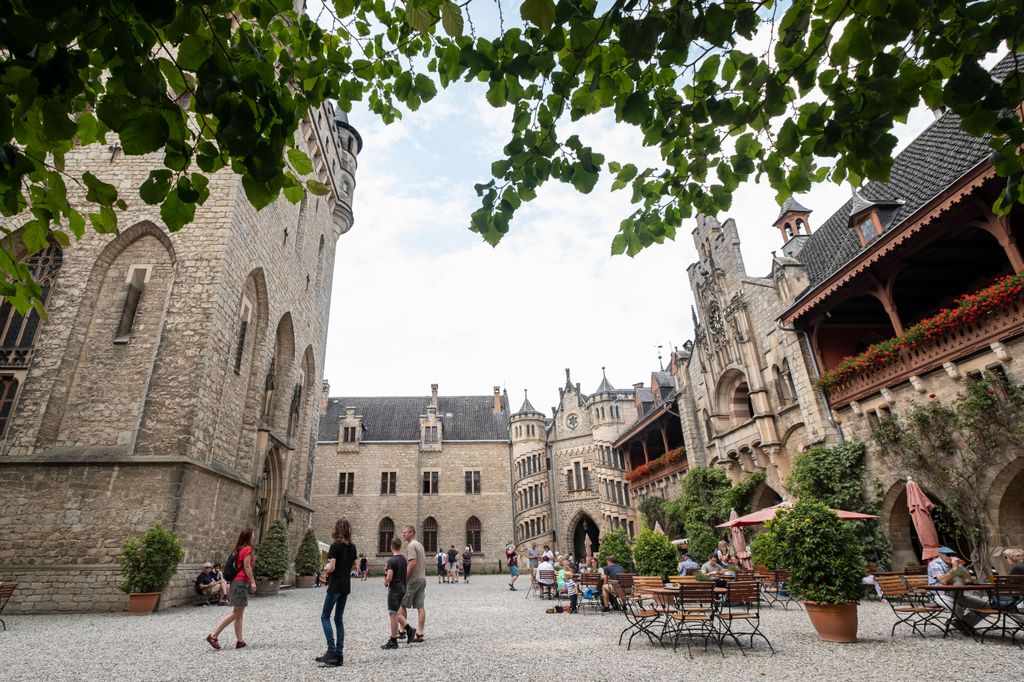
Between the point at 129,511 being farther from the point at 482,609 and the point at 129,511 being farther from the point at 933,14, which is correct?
the point at 933,14

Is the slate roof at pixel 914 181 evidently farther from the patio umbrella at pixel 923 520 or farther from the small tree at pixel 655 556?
the small tree at pixel 655 556

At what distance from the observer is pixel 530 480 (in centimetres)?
3972

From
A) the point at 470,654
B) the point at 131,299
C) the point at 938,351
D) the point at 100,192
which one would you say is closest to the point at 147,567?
the point at 131,299

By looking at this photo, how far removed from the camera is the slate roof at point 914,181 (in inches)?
489

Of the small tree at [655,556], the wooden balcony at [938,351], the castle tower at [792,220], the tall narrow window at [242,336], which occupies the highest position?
the castle tower at [792,220]

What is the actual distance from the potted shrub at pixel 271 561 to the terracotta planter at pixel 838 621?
14135mm

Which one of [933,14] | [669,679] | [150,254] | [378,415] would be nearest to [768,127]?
[933,14]

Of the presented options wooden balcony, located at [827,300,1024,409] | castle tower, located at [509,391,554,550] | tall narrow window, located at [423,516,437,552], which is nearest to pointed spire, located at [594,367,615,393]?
castle tower, located at [509,391,554,550]

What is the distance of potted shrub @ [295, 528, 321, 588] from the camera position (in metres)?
20.4

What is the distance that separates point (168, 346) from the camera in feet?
42.3

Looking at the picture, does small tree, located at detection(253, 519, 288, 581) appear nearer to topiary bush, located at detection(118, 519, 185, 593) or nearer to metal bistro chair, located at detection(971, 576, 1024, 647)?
topiary bush, located at detection(118, 519, 185, 593)

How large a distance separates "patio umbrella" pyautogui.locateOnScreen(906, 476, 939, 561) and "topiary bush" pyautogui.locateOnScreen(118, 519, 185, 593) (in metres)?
15.0

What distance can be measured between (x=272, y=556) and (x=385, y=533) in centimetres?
2358

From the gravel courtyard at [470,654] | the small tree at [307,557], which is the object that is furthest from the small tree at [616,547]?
the small tree at [307,557]
